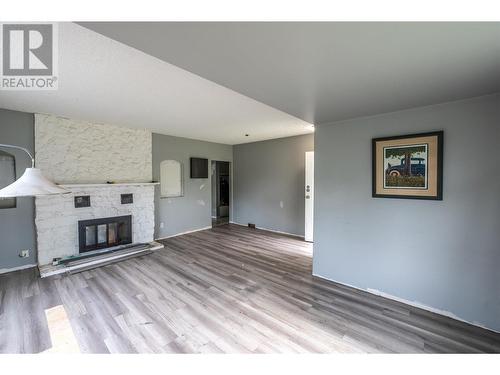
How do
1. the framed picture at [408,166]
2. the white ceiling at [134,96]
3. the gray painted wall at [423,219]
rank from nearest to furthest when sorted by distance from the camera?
the white ceiling at [134,96], the gray painted wall at [423,219], the framed picture at [408,166]

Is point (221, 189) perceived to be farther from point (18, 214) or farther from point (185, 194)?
point (18, 214)

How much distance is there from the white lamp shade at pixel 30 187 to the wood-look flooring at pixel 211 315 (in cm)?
136

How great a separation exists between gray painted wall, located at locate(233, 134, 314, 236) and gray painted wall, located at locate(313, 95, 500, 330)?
2.20 meters

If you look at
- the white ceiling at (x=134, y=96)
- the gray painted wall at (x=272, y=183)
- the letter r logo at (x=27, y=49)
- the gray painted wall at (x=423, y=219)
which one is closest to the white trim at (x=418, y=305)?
the gray painted wall at (x=423, y=219)

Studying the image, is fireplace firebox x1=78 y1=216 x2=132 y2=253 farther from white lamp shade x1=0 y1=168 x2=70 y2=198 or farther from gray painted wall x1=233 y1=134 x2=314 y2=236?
gray painted wall x1=233 y1=134 x2=314 y2=236

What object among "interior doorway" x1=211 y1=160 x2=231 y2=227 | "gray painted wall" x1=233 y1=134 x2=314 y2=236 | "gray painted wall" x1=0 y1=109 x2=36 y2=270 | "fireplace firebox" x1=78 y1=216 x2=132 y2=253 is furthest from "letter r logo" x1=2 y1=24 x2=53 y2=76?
"interior doorway" x1=211 y1=160 x2=231 y2=227

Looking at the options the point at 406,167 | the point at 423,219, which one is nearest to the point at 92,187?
the point at 406,167

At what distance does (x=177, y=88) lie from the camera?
2.38 metres

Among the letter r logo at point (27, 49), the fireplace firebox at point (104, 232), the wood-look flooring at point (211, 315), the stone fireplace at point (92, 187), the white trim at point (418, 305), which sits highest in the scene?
the letter r logo at point (27, 49)

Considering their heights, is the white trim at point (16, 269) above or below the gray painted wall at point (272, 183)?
below

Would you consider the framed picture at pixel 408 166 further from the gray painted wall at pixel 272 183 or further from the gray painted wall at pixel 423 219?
the gray painted wall at pixel 272 183

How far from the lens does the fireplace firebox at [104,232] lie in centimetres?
367

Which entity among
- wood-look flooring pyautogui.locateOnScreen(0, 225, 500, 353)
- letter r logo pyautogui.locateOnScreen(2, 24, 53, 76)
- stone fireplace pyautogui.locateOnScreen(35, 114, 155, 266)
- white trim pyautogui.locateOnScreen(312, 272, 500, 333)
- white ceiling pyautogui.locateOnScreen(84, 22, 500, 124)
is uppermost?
letter r logo pyautogui.locateOnScreen(2, 24, 53, 76)

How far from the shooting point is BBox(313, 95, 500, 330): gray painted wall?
1897 millimetres
